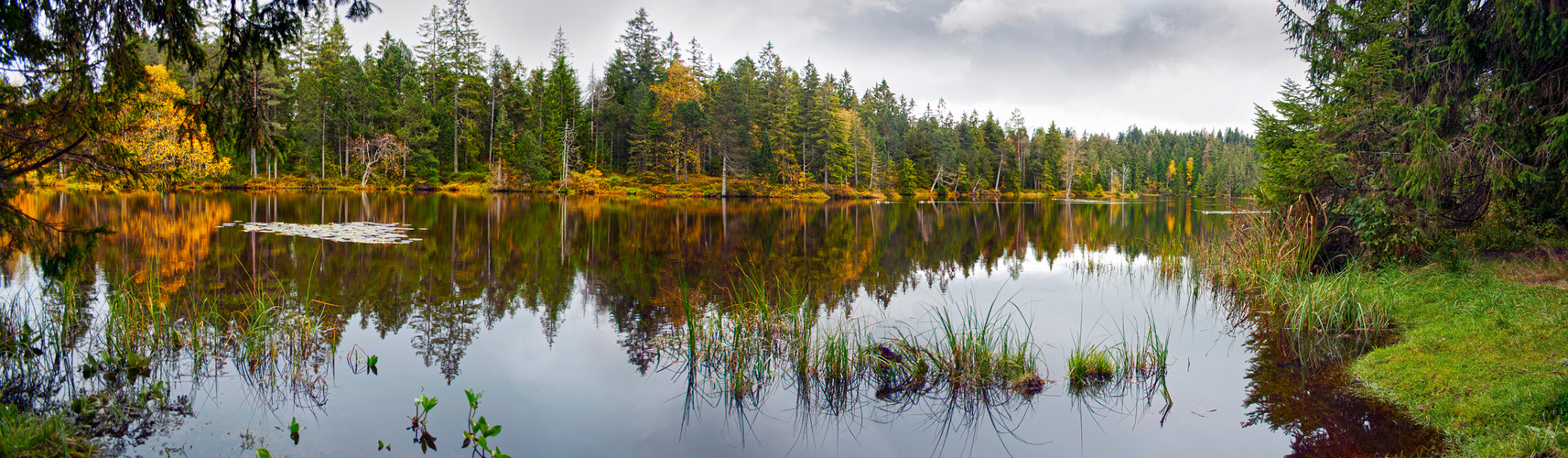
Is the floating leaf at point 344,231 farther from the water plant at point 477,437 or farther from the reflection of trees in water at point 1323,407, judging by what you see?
the reflection of trees in water at point 1323,407

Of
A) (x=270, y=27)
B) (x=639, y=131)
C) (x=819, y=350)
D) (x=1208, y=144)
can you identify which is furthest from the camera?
(x=1208, y=144)

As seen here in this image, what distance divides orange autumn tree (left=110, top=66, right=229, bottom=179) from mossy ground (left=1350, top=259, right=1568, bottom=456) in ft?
31.2

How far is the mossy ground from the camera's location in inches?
162

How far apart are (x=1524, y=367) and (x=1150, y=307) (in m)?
4.60

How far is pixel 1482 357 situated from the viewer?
5.55 m

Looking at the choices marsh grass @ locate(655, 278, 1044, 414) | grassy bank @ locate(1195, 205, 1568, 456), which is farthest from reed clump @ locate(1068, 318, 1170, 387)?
grassy bank @ locate(1195, 205, 1568, 456)

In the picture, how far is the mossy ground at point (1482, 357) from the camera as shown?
13.5ft

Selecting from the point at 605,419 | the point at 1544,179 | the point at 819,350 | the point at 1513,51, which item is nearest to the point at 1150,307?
the point at 1544,179

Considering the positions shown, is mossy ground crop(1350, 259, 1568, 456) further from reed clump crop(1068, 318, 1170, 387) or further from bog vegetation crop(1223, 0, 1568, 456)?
reed clump crop(1068, 318, 1170, 387)

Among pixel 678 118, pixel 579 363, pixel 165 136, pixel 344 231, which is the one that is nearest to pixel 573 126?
pixel 678 118

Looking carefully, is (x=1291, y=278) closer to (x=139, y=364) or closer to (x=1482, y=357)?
(x=1482, y=357)

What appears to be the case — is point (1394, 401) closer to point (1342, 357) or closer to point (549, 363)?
point (1342, 357)

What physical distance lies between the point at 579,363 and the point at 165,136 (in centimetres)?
2981

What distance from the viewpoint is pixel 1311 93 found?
10.8m
